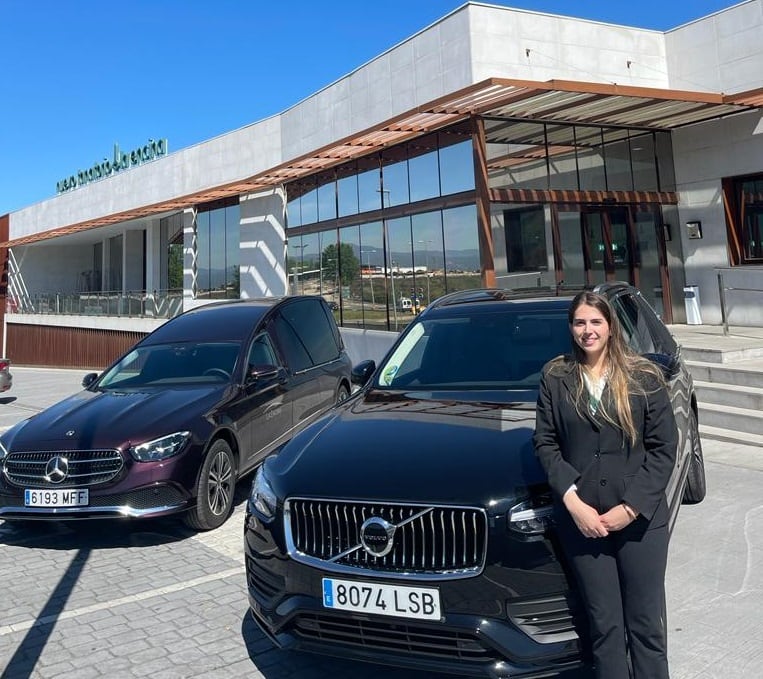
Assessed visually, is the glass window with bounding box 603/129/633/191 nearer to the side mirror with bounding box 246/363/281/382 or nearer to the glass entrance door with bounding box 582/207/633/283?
the glass entrance door with bounding box 582/207/633/283

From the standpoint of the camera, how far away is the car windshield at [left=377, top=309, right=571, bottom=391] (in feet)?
13.3

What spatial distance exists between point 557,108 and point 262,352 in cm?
828

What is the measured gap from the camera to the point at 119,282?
37562mm

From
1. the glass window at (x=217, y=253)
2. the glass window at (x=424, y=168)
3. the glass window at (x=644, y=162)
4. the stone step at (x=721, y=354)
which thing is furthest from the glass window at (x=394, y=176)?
the glass window at (x=217, y=253)

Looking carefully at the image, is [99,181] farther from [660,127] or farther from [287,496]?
[287,496]

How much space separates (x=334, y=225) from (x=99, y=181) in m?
18.8

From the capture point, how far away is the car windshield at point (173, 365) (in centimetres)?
621

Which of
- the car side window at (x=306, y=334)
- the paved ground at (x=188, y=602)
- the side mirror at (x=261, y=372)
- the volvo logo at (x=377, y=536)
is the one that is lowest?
the paved ground at (x=188, y=602)

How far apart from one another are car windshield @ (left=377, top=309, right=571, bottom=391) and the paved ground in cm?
159

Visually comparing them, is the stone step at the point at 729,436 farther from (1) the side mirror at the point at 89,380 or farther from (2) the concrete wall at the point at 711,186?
(1) the side mirror at the point at 89,380

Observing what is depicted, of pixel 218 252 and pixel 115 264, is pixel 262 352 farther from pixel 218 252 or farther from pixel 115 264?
pixel 115 264

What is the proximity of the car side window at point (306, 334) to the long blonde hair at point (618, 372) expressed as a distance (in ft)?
15.7

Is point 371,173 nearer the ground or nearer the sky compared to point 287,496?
nearer the sky

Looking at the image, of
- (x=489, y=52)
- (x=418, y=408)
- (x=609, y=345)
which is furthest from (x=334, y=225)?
(x=609, y=345)
